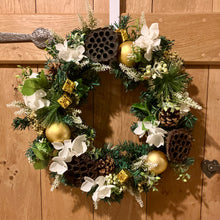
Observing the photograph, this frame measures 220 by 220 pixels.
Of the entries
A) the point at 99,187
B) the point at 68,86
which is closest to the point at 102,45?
the point at 68,86

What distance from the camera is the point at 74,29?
0.91 meters

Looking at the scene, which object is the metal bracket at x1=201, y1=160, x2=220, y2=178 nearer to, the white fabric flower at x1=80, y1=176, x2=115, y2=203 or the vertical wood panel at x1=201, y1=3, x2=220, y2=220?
the vertical wood panel at x1=201, y1=3, x2=220, y2=220

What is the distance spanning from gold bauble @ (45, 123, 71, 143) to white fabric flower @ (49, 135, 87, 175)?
3cm

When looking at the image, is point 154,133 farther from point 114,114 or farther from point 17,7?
point 17,7

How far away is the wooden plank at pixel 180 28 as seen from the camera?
0.90 m

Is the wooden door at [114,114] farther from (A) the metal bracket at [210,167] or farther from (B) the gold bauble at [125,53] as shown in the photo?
(B) the gold bauble at [125,53]

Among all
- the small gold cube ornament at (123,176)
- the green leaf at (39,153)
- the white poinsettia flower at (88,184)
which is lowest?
the white poinsettia flower at (88,184)

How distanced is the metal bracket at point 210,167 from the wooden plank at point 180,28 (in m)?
0.42

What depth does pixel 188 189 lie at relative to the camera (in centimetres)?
101

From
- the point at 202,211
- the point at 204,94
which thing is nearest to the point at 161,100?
the point at 204,94

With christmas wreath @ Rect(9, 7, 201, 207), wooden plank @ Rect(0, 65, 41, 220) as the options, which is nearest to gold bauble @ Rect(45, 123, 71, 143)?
christmas wreath @ Rect(9, 7, 201, 207)

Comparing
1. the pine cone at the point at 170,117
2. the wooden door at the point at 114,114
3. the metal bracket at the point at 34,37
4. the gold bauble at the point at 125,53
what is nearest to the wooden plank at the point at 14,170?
the wooden door at the point at 114,114

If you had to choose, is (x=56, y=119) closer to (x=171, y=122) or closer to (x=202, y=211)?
(x=171, y=122)

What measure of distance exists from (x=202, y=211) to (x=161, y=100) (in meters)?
0.58
